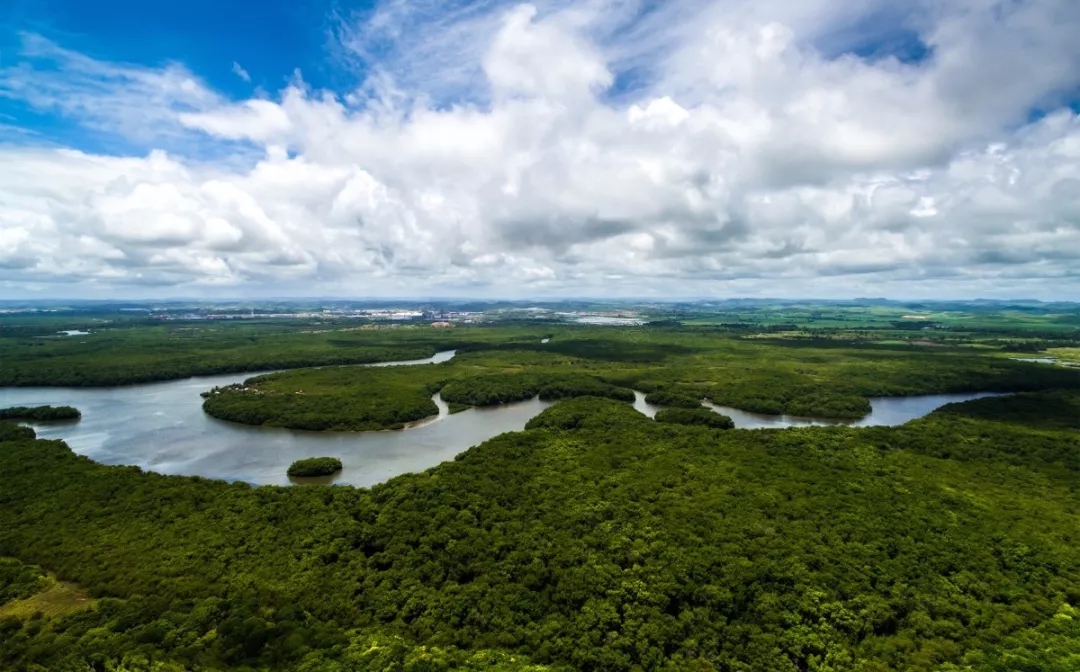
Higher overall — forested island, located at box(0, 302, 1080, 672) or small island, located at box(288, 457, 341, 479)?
forested island, located at box(0, 302, 1080, 672)

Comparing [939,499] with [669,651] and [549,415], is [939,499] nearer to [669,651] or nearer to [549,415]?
[669,651]

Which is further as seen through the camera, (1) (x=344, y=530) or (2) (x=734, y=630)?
(1) (x=344, y=530)

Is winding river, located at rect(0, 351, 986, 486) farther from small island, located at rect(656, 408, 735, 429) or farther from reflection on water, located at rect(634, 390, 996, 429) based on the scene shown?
small island, located at rect(656, 408, 735, 429)

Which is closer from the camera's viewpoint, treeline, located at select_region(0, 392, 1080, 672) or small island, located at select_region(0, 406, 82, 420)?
treeline, located at select_region(0, 392, 1080, 672)

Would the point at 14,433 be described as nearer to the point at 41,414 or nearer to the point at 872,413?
the point at 41,414

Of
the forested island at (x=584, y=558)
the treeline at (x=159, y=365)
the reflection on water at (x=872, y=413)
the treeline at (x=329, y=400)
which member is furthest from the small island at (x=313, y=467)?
the treeline at (x=159, y=365)

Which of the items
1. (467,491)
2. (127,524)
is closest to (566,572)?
(467,491)

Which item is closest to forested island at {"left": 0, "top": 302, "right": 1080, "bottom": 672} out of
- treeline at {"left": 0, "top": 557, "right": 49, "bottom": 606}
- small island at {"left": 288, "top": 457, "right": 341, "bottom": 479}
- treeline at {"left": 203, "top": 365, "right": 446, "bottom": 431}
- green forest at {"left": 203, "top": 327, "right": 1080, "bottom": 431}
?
treeline at {"left": 0, "top": 557, "right": 49, "bottom": 606}

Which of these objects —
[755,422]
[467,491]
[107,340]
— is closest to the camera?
[467,491]
